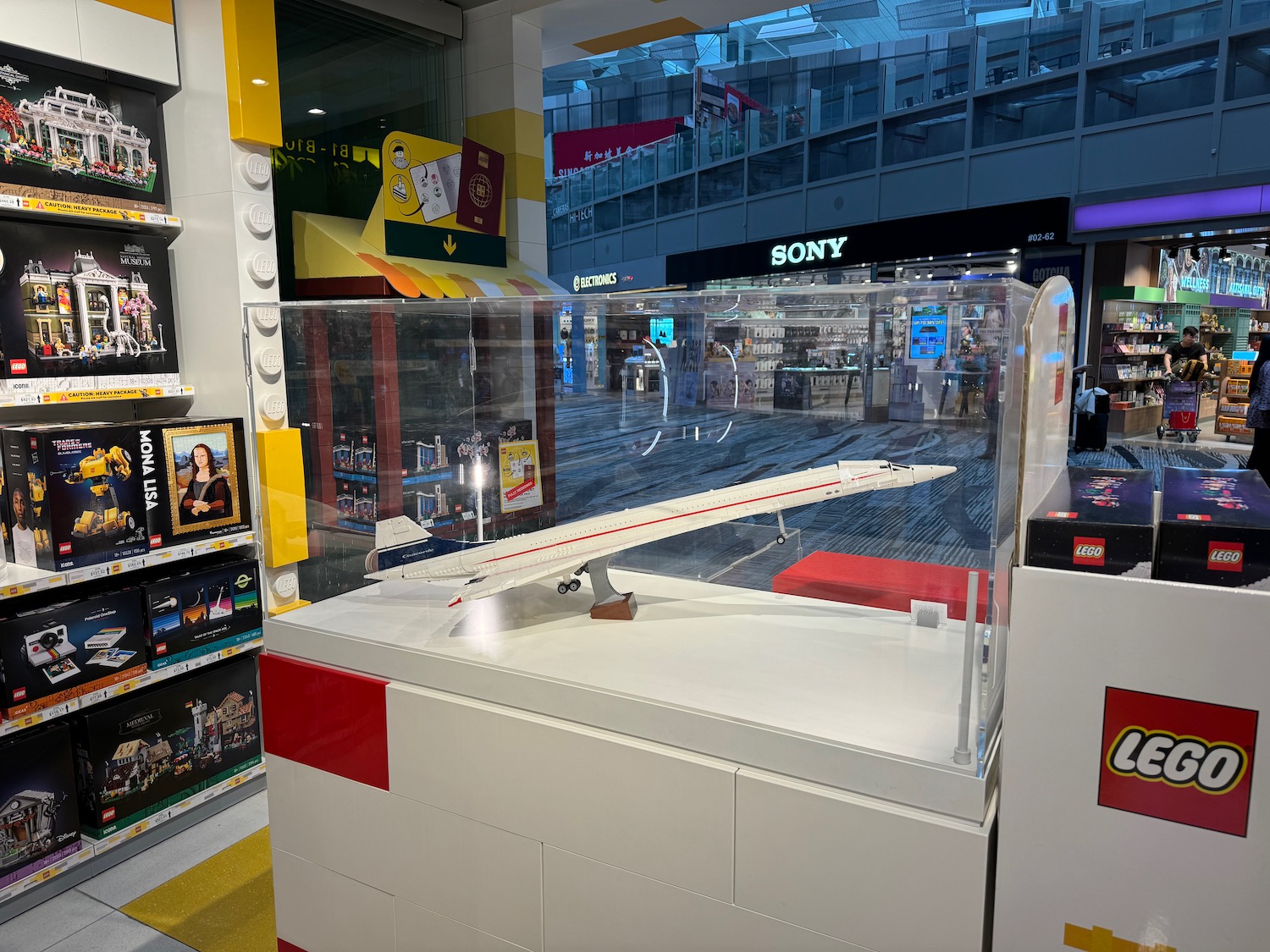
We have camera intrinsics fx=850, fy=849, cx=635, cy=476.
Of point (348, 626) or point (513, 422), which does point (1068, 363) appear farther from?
point (348, 626)

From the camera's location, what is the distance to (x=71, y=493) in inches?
102

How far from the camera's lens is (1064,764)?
3.70 ft

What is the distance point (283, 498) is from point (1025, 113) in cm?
1203

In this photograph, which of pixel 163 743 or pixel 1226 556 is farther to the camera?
pixel 163 743

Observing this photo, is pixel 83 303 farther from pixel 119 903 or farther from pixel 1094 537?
pixel 1094 537

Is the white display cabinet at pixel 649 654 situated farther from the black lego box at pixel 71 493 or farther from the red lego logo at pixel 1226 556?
the black lego box at pixel 71 493

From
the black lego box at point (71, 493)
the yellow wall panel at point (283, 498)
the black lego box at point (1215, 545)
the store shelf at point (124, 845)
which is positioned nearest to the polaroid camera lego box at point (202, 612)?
the black lego box at point (71, 493)

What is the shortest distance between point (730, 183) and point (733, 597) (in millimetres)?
14176

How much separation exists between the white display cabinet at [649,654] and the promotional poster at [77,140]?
1.26 meters

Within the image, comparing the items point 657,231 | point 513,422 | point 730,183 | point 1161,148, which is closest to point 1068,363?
point 513,422

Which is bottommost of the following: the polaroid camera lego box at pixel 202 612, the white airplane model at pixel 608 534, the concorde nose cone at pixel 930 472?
the polaroid camera lego box at pixel 202 612

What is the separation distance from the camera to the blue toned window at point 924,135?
39.1 feet

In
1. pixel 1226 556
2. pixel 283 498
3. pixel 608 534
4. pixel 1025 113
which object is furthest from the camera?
pixel 1025 113

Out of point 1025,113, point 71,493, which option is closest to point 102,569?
point 71,493
